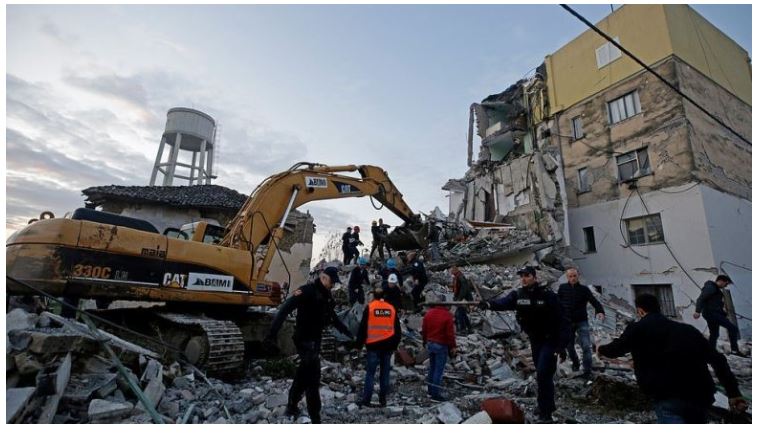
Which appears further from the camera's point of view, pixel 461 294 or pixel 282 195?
pixel 461 294

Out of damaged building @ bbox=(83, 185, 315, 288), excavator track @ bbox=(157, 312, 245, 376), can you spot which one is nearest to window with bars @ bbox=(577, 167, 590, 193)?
damaged building @ bbox=(83, 185, 315, 288)

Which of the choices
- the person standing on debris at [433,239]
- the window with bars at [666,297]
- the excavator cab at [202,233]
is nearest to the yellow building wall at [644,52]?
the window with bars at [666,297]

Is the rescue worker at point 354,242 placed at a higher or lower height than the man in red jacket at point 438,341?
higher

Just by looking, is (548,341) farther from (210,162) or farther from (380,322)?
(210,162)

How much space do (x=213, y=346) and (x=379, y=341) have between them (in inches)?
82.9

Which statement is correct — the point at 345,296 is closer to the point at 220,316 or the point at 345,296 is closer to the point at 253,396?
the point at 220,316

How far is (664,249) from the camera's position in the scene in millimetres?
13555

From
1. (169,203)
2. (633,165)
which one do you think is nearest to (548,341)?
(633,165)

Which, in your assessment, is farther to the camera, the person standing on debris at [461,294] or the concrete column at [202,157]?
the concrete column at [202,157]

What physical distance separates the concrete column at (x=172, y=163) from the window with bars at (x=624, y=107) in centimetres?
2296

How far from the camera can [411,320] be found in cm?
825

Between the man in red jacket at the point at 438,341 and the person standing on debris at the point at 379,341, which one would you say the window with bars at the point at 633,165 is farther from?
the person standing on debris at the point at 379,341

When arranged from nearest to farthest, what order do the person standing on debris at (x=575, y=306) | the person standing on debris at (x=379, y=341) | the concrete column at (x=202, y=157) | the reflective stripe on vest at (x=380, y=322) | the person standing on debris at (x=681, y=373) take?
the person standing on debris at (x=681, y=373) < the person standing on debris at (x=379, y=341) < the reflective stripe on vest at (x=380, y=322) < the person standing on debris at (x=575, y=306) < the concrete column at (x=202, y=157)

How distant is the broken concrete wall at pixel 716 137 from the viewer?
543 inches
